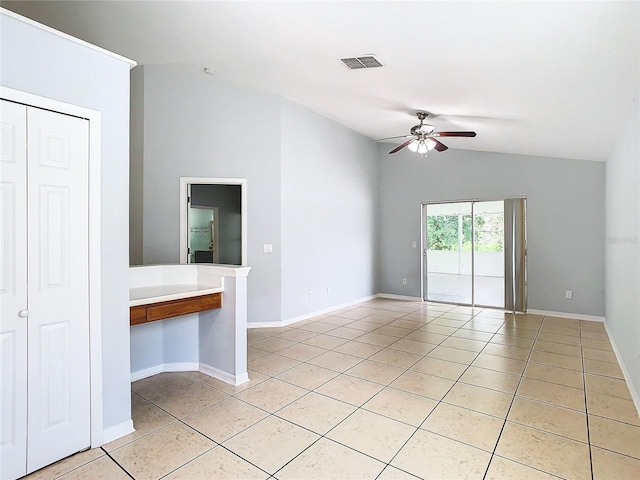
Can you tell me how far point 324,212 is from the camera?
6133 mm

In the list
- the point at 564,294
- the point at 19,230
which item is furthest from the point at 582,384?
the point at 19,230

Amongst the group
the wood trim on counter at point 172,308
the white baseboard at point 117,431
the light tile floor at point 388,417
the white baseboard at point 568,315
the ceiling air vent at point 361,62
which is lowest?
the light tile floor at point 388,417

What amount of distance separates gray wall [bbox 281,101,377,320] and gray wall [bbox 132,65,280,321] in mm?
219

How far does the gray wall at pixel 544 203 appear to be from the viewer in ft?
18.2

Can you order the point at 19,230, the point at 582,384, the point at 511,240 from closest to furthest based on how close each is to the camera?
1. the point at 19,230
2. the point at 582,384
3. the point at 511,240

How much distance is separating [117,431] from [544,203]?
21.3 ft

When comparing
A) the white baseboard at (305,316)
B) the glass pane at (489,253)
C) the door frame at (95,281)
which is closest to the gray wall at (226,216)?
the white baseboard at (305,316)

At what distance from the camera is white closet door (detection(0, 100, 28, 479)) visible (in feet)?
6.12

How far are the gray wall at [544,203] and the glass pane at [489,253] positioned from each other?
282 millimetres

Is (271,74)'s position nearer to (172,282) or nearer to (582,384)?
(172,282)

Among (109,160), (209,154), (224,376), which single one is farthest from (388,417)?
(209,154)

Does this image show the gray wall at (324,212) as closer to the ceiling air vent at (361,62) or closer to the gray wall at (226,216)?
the ceiling air vent at (361,62)

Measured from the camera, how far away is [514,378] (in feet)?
11.0

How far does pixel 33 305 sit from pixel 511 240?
21.4 ft
